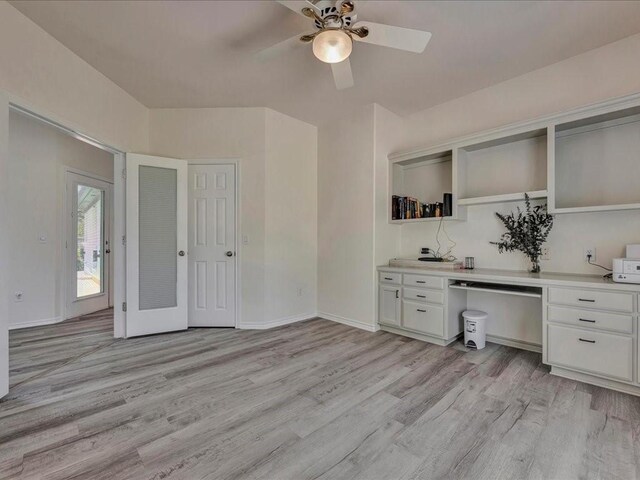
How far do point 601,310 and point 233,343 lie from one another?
321 centimetres

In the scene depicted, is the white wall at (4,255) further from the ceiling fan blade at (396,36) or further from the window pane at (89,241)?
the window pane at (89,241)

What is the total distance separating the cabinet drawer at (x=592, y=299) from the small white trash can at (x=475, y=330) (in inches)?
27.7

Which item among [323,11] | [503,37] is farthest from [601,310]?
[323,11]

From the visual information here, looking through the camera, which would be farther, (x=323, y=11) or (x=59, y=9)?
(x=59, y=9)

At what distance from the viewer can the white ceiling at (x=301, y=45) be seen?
209 centimetres

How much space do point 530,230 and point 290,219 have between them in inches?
105

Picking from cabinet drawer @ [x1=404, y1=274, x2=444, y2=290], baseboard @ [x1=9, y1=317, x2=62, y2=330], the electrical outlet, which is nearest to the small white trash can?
cabinet drawer @ [x1=404, y1=274, x2=444, y2=290]

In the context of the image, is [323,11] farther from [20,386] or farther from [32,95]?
[20,386]

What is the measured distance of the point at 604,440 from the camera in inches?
64.4

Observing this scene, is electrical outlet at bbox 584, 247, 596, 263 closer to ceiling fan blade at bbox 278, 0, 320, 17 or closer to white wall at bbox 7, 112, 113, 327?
ceiling fan blade at bbox 278, 0, 320, 17

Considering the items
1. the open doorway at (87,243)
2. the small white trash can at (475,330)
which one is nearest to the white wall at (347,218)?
the small white trash can at (475,330)

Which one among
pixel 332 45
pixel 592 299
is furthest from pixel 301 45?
pixel 592 299

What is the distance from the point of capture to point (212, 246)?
3.76m

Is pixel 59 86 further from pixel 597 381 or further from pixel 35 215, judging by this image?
pixel 597 381
